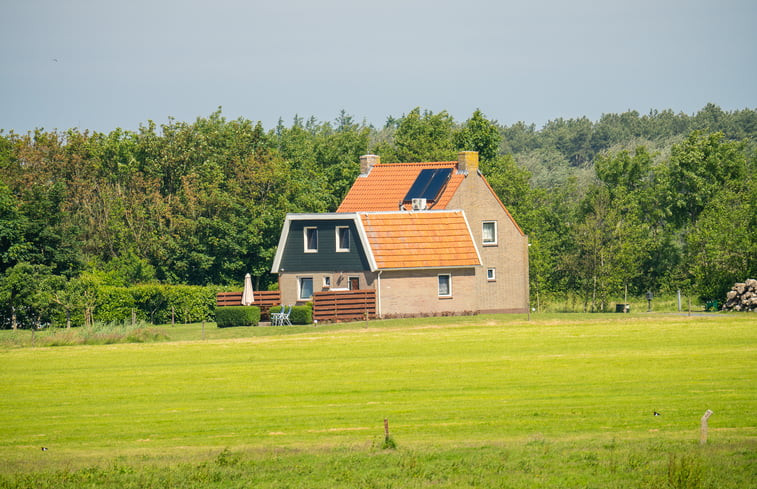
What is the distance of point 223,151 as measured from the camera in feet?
255

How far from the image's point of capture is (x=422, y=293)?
185ft

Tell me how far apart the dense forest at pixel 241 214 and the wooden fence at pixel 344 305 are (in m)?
12.8

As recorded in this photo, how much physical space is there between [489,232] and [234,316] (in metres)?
16.9

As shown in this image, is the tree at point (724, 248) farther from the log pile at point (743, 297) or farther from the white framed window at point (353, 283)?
the white framed window at point (353, 283)

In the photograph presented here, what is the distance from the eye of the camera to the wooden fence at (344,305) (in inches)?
2092

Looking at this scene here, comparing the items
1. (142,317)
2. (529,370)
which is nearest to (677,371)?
(529,370)

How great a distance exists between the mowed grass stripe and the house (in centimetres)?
1369

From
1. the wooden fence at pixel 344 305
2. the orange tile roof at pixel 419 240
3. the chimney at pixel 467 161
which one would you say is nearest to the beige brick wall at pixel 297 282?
the orange tile roof at pixel 419 240

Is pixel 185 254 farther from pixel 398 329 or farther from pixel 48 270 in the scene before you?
pixel 398 329

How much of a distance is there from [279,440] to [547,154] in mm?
182334

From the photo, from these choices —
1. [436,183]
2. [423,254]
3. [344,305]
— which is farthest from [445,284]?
[436,183]

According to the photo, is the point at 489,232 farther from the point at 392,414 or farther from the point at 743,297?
the point at 392,414

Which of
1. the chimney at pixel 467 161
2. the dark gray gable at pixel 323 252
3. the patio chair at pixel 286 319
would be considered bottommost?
the patio chair at pixel 286 319

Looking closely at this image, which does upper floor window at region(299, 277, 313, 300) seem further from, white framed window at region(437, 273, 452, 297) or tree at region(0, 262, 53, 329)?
tree at region(0, 262, 53, 329)
